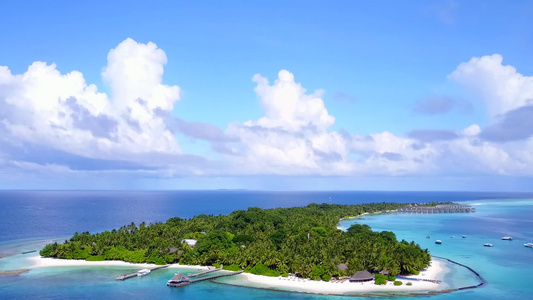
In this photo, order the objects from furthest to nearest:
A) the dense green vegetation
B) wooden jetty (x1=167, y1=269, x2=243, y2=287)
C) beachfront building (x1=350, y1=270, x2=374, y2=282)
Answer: the dense green vegetation < beachfront building (x1=350, y1=270, x2=374, y2=282) < wooden jetty (x1=167, y1=269, x2=243, y2=287)

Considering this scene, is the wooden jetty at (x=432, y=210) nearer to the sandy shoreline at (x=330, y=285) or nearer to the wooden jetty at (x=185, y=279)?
the sandy shoreline at (x=330, y=285)

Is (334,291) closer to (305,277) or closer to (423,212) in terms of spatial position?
(305,277)

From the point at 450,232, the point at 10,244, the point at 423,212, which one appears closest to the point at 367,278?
the point at 450,232

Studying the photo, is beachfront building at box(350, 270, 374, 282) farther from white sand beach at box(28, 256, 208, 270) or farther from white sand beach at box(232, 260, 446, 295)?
white sand beach at box(28, 256, 208, 270)

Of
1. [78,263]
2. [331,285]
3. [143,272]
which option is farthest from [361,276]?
[78,263]

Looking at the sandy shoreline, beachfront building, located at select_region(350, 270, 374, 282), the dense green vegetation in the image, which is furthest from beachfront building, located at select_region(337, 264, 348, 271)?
the sandy shoreline

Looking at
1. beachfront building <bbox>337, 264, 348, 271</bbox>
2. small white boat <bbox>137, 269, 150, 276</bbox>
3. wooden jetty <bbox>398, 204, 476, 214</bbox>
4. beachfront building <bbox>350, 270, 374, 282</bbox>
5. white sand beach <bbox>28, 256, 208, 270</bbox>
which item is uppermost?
wooden jetty <bbox>398, 204, 476, 214</bbox>

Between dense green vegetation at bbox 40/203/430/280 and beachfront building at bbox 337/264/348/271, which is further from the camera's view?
dense green vegetation at bbox 40/203/430/280

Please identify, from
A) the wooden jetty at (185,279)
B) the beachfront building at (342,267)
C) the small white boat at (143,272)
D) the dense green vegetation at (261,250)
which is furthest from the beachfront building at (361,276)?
the small white boat at (143,272)
